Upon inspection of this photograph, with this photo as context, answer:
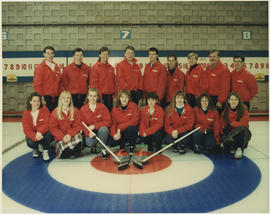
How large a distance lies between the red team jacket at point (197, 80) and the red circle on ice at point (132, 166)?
1.35m

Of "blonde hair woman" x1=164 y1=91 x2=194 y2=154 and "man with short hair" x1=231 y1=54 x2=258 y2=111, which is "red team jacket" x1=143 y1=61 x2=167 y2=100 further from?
"man with short hair" x1=231 y1=54 x2=258 y2=111

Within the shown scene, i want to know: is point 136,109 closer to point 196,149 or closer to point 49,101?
point 196,149

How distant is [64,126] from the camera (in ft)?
11.4

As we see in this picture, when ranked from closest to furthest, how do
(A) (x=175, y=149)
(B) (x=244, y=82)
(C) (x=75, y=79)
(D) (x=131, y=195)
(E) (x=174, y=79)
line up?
(D) (x=131, y=195) → (A) (x=175, y=149) → (B) (x=244, y=82) → (C) (x=75, y=79) → (E) (x=174, y=79)

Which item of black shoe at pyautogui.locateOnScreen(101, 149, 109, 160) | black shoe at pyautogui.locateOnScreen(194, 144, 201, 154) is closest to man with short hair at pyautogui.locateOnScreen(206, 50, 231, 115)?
black shoe at pyautogui.locateOnScreen(194, 144, 201, 154)

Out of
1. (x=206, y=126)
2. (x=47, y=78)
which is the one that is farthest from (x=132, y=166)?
(x=47, y=78)

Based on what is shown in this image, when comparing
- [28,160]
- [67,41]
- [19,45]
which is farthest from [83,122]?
[19,45]

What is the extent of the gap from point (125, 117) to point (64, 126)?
2.87 feet

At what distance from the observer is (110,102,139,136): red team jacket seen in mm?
3646

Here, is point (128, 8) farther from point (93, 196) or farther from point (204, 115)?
point (93, 196)

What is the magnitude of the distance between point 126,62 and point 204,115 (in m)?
1.54

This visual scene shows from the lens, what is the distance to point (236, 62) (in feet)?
13.0

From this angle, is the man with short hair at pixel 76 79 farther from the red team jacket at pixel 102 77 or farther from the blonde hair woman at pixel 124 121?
the blonde hair woman at pixel 124 121

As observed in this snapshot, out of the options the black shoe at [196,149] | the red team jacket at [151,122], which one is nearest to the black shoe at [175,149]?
the black shoe at [196,149]
